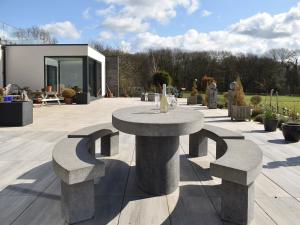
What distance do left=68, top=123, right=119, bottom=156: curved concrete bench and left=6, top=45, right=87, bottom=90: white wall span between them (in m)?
12.6

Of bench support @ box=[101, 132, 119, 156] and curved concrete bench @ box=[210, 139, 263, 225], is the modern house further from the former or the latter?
curved concrete bench @ box=[210, 139, 263, 225]

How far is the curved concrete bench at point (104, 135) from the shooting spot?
4.58 metres

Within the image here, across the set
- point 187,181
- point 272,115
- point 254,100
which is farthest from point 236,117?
point 187,181

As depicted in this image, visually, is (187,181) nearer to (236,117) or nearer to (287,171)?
(287,171)

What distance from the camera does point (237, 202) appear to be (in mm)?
2922

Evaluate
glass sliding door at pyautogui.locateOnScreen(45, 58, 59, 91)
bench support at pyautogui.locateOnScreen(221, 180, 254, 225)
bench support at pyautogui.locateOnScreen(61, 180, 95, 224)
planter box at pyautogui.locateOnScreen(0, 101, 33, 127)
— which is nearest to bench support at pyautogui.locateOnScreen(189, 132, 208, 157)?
bench support at pyautogui.locateOnScreen(221, 180, 254, 225)

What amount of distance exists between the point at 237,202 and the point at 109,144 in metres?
2.89

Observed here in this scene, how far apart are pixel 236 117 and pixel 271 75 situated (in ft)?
89.0

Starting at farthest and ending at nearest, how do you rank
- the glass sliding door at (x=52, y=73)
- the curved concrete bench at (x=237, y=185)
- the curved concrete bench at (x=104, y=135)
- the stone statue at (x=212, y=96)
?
the glass sliding door at (x=52, y=73) < the stone statue at (x=212, y=96) < the curved concrete bench at (x=104, y=135) < the curved concrete bench at (x=237, y=185)

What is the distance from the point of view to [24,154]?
5586mm

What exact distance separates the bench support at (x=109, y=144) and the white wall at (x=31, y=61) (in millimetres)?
12623

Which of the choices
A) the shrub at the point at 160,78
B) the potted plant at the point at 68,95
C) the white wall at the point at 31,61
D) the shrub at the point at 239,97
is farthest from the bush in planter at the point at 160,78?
the shrub at the point at 239,97

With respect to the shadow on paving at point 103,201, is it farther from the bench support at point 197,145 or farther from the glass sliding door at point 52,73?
the glass sliding door at point 52,73

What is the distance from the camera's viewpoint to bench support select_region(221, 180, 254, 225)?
2902 mm
